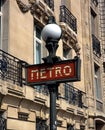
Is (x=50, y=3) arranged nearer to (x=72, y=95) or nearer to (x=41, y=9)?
(x=41, y=9)

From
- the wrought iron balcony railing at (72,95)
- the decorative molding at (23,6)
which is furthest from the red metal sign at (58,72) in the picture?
the wrought iron balcony railing at (72,95)

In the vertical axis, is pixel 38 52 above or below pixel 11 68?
above

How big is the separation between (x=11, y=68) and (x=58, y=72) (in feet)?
15.9

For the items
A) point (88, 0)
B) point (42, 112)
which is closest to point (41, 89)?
point (42, 112)

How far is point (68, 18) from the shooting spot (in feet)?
60.5

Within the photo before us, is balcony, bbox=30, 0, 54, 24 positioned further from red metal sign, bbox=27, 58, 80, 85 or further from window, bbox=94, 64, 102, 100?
window, bbox=94, 64, 102, 100

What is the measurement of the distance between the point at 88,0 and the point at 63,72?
1541 cm

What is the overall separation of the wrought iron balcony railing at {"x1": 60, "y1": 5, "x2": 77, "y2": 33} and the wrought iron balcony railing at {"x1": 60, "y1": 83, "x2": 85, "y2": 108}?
288cm

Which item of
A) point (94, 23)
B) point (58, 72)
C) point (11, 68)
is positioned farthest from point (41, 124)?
point (94, 23)

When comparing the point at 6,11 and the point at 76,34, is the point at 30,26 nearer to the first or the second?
the point at 6,11

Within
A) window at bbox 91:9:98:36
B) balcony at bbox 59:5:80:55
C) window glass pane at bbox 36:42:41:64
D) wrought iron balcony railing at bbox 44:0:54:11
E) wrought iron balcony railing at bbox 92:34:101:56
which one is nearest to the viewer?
window glass pane at bbox 36:42:41:64

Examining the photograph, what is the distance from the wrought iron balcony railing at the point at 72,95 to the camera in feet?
55.2

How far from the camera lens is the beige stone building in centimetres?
1207

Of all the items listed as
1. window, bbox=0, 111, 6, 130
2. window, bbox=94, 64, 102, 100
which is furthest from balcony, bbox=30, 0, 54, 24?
window, bbox=94, 64, 102, 100
